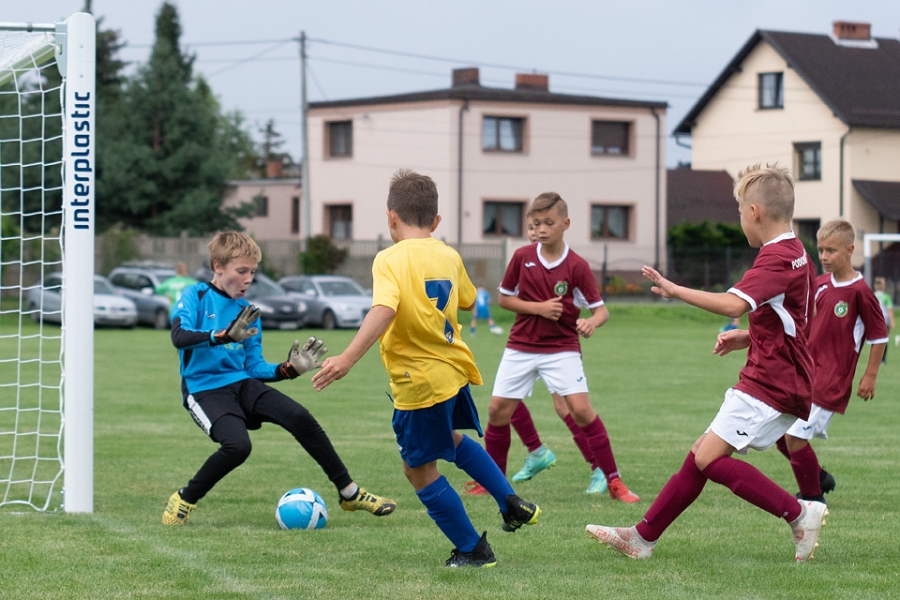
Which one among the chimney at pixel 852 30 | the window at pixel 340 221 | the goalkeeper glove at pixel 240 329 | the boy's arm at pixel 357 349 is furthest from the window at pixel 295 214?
the boy's arm at pixel 357 349

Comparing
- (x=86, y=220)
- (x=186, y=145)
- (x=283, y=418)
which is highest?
(x=186, y=145)

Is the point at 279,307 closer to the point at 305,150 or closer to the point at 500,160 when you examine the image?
the point at 305,150

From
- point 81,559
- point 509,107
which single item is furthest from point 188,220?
point 81,559

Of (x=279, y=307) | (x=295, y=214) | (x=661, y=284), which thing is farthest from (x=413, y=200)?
(x=295, y=214)

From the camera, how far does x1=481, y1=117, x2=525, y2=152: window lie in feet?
147

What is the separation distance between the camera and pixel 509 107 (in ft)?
147

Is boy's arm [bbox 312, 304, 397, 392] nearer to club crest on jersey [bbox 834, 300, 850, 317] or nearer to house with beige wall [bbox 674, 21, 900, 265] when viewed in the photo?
club crest on jersey [bbox 834, 300, 850, 317]

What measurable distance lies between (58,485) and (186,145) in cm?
3804

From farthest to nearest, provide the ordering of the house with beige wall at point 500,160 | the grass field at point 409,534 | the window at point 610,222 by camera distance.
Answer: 1. the window at point 610,222
2. the house with beige wall at point 500,160
3. the grass field at point 409,534

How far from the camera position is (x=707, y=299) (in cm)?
481

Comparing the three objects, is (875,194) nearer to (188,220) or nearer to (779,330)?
(188,220)

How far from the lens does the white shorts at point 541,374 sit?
25.1 feet

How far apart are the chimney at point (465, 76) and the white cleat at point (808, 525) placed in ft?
139

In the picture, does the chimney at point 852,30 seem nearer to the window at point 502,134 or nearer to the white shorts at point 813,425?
the window at point 502,134
